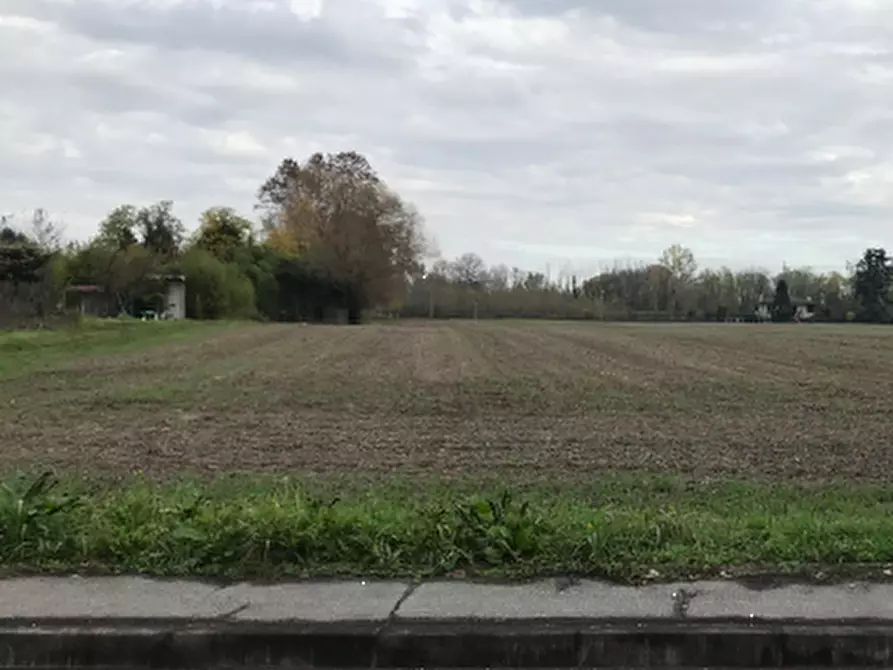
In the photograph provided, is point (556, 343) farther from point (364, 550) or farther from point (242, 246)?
point (242, 246)

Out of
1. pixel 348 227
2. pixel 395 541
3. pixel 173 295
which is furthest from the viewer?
pixel 348 227

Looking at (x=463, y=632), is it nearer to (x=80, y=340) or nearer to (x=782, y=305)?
(x=80, y=340)

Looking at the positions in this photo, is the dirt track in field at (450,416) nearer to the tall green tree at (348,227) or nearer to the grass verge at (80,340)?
the grass verge at (80,340)

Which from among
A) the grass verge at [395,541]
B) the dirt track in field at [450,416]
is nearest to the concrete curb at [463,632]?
the grass verge at [395,541]

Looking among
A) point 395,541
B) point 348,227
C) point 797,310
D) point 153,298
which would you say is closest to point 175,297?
point 153,298

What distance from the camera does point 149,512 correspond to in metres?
6.16

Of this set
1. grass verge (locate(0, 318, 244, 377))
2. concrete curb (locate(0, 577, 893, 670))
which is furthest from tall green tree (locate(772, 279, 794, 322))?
concrete curb (locate(0, 577, 893, 670))

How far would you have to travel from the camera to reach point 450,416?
692 inches

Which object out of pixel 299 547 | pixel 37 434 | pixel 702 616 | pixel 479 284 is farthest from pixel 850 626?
pixel 479 284

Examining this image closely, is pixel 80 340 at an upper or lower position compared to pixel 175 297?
lower

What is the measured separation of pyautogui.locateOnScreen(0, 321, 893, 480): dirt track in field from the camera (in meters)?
12.0

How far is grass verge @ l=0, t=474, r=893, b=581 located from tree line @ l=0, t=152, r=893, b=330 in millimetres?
38540

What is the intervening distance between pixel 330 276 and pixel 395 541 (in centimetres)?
8506

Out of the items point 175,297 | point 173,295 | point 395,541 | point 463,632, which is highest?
point 173,295
